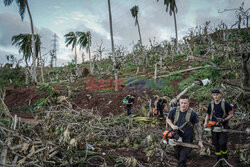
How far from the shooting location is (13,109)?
1384 cm

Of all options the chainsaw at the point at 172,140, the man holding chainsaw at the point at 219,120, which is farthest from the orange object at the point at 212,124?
the chainsaw at the point at 172,140

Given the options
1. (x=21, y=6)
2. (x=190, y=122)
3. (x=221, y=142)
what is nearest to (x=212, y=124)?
(x=221, y=142)

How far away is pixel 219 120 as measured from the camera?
400cm

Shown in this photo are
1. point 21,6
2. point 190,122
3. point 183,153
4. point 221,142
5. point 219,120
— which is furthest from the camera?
point 21,6

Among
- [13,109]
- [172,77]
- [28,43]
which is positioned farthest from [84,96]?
[28,43]

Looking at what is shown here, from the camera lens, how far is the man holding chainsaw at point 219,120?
12.6ft

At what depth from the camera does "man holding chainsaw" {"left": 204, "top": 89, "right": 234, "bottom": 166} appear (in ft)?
12.6

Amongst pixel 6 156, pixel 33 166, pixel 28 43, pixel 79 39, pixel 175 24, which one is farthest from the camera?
pixel 175 24

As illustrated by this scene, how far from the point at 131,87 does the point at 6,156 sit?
12.6 meters

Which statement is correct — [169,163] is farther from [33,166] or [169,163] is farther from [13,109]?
[13,109]

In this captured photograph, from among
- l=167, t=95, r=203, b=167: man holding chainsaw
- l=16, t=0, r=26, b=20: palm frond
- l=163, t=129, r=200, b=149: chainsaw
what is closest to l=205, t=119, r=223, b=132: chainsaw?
l=167, t=95, r=203, b=167: man holding chainsaw

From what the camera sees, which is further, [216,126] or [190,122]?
[216,126]

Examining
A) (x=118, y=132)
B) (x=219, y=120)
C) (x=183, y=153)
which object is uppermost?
(x=219, y=120)

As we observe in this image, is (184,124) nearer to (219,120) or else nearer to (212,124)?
(212,124)
